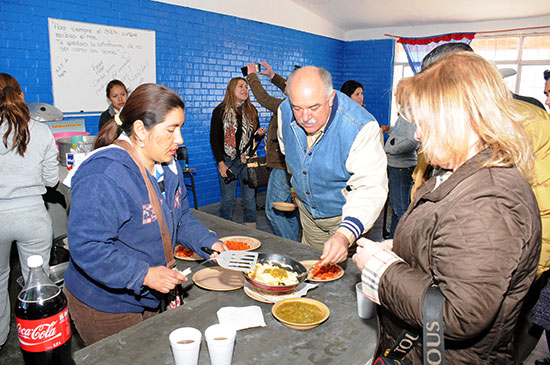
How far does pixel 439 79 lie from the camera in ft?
3.43

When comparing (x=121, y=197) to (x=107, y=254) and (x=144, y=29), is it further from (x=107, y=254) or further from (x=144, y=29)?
(x=144, y=29)

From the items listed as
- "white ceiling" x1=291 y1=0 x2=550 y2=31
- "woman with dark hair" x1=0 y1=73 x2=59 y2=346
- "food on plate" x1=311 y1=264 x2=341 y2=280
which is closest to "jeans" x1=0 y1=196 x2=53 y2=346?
"woman with dark hair" x1=0 y1=73 x2=59 y2=346

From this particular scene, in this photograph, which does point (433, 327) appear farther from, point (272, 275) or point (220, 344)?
point (272, 275)

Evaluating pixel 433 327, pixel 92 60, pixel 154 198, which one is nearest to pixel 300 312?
pixel 433 327

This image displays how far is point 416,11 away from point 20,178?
6906mm

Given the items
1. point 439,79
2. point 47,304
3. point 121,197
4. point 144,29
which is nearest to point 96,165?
point 121,197

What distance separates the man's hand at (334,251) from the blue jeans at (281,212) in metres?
1.75

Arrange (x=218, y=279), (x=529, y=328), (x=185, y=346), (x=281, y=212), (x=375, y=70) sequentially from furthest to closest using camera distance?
(x=375, y=70), (x=281, y=212), (x=529, y=328), (x=218, y=279), (x=185, y=346)

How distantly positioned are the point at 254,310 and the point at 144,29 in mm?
4765

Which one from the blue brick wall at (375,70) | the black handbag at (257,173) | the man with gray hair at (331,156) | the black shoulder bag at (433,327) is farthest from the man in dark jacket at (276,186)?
the blue brick wall at (375,70)

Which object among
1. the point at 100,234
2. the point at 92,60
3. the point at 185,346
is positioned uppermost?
the point at 92,60

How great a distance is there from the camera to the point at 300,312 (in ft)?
4.83

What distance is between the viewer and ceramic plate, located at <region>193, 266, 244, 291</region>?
170 cm

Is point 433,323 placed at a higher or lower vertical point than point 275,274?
higher
